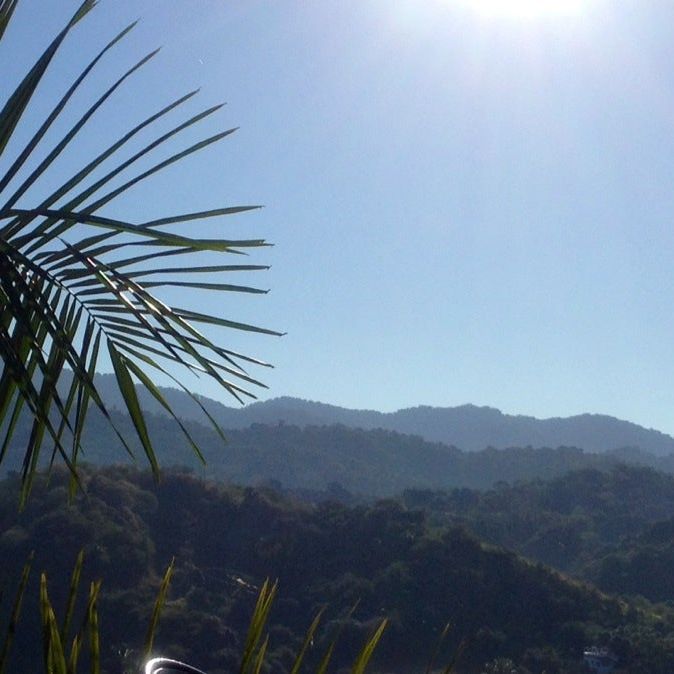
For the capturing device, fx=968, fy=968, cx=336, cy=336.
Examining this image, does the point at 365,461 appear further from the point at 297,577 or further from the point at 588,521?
the point at 297,577

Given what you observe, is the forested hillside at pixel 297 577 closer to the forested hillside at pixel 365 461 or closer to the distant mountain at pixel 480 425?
the forested hillside at pixel 365 461

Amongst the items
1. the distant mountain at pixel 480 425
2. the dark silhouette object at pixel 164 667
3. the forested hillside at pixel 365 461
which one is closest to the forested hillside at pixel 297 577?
the dark silhouette object at pixel 164 667

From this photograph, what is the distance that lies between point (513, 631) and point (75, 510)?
9633 millimetres

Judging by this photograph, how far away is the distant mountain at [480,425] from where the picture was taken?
9419 cm

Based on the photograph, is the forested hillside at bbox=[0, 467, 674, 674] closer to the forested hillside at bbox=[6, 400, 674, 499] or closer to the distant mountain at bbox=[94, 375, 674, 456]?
the forested hillside at bbox=[6, 400, 674, 499]

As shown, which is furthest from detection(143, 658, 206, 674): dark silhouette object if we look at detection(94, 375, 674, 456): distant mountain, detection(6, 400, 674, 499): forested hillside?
Answer: detection(94, 375, 674, 456): distant mountain

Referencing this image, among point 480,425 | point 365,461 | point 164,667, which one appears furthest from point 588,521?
point 480,425

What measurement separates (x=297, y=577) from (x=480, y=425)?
83457mm

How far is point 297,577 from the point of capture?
2277cm

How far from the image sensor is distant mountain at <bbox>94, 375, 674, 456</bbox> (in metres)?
94.2

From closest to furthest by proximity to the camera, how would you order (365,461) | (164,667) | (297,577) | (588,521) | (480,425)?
(164,667) < (297,577) < (588,521) < (365,461) < (480,425)

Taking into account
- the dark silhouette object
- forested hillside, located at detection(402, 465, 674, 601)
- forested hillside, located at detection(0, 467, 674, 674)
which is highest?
forested hillside, located at detection(402, 465, 674, 601)

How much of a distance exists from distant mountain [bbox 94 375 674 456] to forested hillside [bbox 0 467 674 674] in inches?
2522

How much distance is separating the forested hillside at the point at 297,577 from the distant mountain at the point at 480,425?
6405 centimetres
